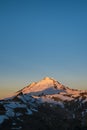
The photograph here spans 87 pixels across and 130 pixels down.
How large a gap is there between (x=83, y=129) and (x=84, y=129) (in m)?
0.68

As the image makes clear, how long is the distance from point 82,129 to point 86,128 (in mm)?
2381

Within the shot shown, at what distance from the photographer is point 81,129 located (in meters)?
163

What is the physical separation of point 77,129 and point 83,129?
636 cm

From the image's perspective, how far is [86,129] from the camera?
527ft

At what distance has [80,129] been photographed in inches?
6511

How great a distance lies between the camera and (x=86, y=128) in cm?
16338

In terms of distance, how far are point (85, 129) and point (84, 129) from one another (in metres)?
0.60

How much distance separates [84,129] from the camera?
160875 mm

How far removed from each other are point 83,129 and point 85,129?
4.18 ft

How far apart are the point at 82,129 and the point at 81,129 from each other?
0.98 metres

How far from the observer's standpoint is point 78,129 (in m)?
166

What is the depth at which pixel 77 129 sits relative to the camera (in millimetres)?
167125

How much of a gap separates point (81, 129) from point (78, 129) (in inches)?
121
